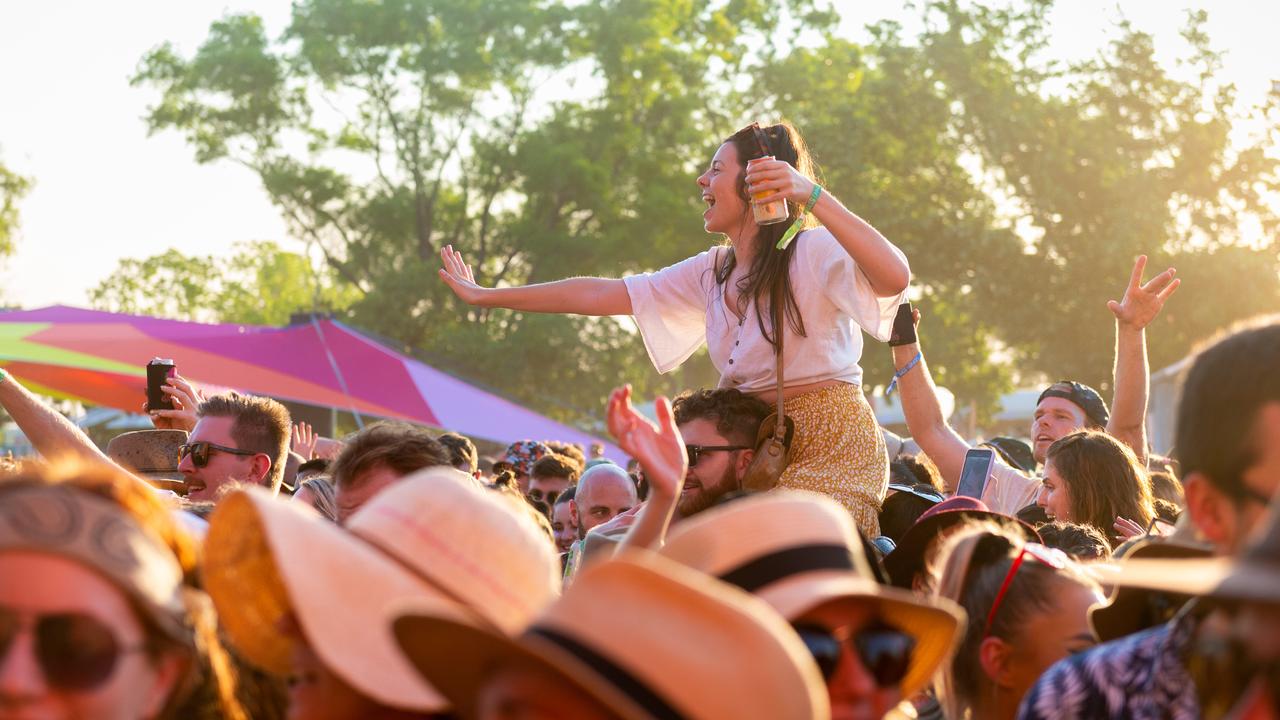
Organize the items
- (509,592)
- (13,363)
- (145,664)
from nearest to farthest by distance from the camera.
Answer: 1. (145,664)
2. (509,592)
3. (13,363)

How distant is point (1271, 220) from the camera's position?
26062mm

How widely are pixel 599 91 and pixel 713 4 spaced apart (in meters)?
3.69

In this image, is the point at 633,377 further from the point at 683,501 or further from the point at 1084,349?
the point at 683,501

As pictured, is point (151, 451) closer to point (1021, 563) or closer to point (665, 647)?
point (1021, 563)

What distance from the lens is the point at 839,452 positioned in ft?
14.9

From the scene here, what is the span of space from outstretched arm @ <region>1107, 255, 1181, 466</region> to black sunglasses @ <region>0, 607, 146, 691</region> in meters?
4.14

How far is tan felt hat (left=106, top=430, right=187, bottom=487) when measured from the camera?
6.55 m

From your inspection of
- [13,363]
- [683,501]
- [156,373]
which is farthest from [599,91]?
[683,501]

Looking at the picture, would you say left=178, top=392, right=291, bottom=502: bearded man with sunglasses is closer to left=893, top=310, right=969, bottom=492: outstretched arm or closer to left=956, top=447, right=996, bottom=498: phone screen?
left=893, top=310, right=969, bottom=492: outstretched arm

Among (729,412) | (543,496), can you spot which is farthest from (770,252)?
(543,496)

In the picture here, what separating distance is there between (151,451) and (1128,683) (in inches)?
205

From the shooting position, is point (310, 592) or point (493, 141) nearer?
point (310, 592)

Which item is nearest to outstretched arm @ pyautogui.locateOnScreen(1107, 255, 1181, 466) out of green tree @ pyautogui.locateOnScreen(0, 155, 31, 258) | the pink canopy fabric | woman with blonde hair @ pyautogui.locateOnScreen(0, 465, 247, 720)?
woman with blonde hair @ pyautogui.locateOnScreen(0, 465, 247, 720)

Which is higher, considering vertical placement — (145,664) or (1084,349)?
(145,664)
